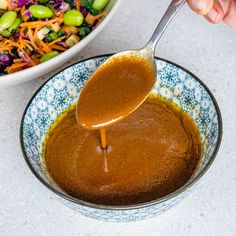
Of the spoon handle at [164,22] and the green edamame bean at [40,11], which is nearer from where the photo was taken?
the spoon handle at [164,22]

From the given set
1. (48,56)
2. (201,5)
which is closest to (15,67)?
(48,56)

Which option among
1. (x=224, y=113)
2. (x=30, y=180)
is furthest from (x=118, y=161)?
(x=224, y=113)

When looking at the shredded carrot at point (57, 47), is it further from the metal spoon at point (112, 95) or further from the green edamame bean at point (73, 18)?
the metal spoon at point (112, 95)

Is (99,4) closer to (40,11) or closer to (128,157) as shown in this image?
(40,11)

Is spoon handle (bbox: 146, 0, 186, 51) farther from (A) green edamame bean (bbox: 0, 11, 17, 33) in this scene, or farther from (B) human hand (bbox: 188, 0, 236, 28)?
(A) green edamame bean (bbox: 0, 11, 17, 33)

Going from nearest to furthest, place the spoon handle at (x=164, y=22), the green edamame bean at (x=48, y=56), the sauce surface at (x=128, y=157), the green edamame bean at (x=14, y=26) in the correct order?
the sauce surface at (x=128, y=157), the spoon handle at (x=164, y=22), the green edamame bean at (x=48, y=56), the green edamame bean at (x=14, y=26)

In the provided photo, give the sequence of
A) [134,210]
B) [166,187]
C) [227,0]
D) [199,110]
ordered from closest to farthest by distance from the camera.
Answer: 1. [134,210]
2. [166,187]
3. [199,110]
4. [227,0]

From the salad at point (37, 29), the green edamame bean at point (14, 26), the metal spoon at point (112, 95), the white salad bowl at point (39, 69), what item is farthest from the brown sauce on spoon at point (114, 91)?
the green edamame bean at point (14, 26)

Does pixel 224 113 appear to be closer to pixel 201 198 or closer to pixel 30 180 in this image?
pixel 201 198
